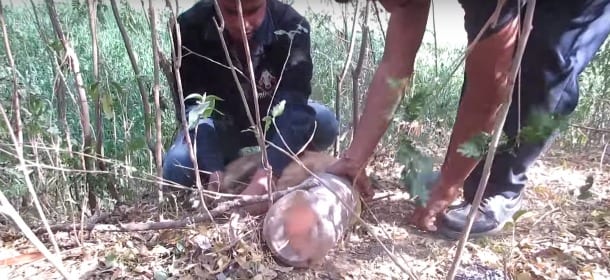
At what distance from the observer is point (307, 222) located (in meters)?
1.16

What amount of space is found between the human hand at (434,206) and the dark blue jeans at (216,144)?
0.55 meters

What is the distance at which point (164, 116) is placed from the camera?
2.19 metres

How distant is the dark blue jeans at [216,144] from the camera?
1716 millimetres

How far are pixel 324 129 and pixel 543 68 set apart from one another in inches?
32.0

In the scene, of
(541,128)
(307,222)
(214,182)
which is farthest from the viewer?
(214,182)

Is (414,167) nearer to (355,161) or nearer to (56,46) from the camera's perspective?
(355,161)

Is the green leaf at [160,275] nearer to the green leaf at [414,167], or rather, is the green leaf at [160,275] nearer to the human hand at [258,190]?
the human hand at [258,190]

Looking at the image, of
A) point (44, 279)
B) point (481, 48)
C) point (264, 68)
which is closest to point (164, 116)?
point (264, 68)

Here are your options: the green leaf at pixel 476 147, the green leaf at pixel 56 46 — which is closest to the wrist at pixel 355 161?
the green leaf at pixel 476 147

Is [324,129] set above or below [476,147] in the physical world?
below

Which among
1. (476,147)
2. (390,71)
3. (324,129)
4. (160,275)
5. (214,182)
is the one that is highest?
(390,71)

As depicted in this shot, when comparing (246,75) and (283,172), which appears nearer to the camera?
(283,172)

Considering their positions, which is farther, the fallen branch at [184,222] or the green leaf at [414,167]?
the fallen branch at [184,222]

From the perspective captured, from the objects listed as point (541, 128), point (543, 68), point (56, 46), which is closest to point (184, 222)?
point (56, 46)
